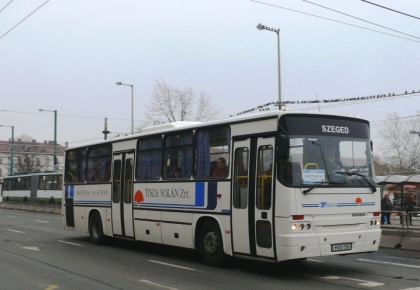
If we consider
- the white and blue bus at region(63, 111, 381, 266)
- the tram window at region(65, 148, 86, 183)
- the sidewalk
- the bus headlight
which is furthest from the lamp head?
the bus headlight

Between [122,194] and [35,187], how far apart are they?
42938 millimetres

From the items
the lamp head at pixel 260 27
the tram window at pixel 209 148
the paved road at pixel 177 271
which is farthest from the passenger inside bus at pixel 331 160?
the lamp head at pixel 260 27

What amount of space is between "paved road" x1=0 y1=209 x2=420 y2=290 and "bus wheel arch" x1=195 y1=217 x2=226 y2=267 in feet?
0.71

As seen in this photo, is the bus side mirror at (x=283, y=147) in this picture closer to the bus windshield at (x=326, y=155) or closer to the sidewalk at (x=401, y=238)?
the bus windshield at (x=326, y=155)

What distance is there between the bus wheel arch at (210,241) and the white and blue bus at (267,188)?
22 millimetres

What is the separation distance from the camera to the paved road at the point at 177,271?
34.5 feet

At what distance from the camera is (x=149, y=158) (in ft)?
50.3

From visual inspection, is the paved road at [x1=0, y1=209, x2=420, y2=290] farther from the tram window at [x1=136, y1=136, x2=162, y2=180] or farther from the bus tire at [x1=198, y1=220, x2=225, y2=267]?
the tram window at [x1=136, y1=136, x2=162, y2=180]

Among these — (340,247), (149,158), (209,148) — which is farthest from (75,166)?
Answer: (340,247)

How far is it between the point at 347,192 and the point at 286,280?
207 centimetres

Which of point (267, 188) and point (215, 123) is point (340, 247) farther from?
point (215, 123)

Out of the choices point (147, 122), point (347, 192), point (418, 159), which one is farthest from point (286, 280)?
point (418, 159)

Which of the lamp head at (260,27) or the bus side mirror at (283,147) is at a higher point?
the lamp head at (260,27)

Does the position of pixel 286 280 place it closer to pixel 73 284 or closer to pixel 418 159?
pixel 73 284
